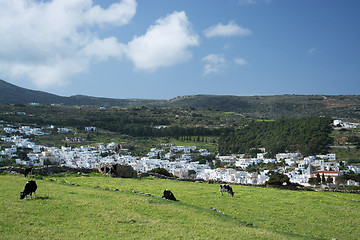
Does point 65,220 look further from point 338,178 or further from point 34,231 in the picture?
point 338,178

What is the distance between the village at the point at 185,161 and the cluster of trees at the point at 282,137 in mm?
5057

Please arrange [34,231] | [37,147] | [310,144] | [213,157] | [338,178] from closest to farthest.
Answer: [34,231] → [338,178] → [37,147] → [310,144] → [213,157]

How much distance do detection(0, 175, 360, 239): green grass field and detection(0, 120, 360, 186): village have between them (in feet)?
140

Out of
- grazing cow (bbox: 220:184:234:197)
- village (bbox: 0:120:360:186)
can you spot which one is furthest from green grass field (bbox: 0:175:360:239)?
village (bbox: 0:120:360:186)

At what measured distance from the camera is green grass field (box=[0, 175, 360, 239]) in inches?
429

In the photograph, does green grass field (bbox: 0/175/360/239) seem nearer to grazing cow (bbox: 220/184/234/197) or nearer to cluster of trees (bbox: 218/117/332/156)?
grazing cow (bbox: 220/184/234/197)

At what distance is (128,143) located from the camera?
5305 inches

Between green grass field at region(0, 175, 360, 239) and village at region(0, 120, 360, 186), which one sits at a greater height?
green grass field at region(0, 175, 360, 239)

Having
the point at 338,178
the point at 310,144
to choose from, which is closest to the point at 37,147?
the point at 338,178

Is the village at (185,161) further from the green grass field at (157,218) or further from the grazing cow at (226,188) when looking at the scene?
the green grass field at (157,218)

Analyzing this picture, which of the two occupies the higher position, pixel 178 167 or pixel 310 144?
pixel 310 144

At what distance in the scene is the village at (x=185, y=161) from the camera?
250 ft

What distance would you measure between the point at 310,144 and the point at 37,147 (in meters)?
93.9

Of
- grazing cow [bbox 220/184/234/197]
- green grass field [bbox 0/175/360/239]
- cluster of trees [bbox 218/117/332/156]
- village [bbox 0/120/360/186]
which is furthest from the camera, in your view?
cluster of trees [bbox 218/117/332/156]
